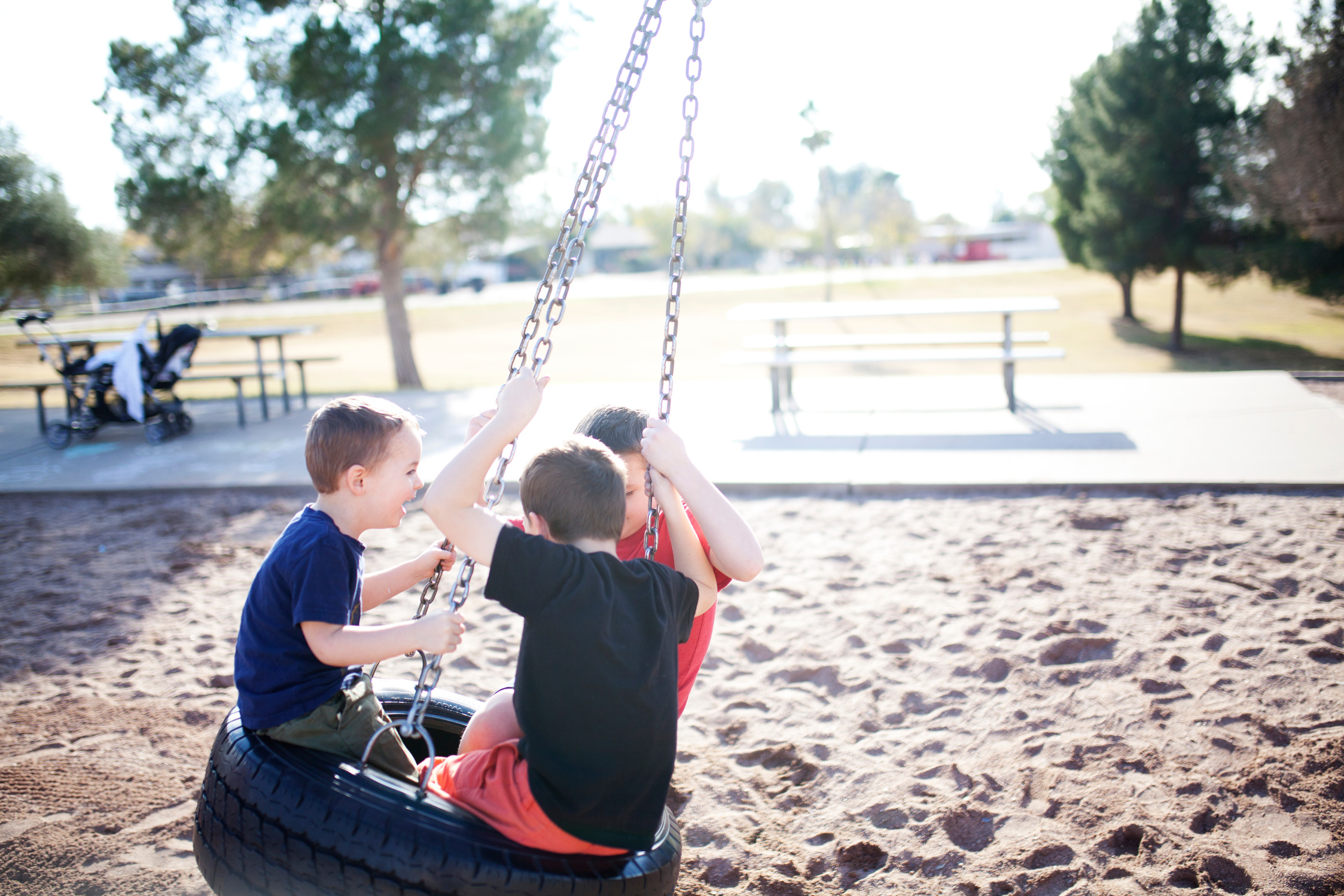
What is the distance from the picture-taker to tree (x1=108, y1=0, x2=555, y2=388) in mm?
12008

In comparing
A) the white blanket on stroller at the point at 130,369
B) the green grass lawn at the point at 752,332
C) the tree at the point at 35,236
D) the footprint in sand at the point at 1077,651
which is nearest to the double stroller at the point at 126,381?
the white blanket on stroller at the point at 130,369

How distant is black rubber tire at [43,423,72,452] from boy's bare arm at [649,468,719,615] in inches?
362

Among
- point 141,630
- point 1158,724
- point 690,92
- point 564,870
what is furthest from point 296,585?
point 141,630

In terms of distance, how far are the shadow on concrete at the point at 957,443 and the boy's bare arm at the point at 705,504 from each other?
555 centimetres

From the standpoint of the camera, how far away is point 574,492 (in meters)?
1.59

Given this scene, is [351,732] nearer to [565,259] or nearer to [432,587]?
[432,587]

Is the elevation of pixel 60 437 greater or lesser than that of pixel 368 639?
lesser

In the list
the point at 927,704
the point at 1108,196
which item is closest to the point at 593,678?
the point at 927,704

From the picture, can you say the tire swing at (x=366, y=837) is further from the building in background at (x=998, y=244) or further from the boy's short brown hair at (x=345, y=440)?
the building in background at (x=998, y=244)

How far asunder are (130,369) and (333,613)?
8324 millimetres

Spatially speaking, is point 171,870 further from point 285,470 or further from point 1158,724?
point 285,470

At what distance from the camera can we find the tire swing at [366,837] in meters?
1.58

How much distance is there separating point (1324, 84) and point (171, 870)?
1697cm

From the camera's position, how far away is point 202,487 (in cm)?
705
